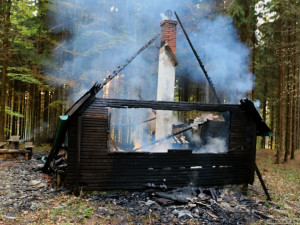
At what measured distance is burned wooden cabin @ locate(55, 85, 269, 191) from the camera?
6.90 metres

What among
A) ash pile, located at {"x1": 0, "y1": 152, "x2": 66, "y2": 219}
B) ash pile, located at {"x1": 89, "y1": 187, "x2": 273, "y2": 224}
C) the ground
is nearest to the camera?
the ground

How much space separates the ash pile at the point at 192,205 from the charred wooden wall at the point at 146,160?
0.33 metres

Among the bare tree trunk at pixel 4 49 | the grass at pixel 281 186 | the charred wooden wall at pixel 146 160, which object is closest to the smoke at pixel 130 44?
the bare tree trunk at pixel 4 49

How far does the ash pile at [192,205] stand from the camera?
6.14 meters

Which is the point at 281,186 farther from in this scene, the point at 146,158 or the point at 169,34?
the point at 169,34

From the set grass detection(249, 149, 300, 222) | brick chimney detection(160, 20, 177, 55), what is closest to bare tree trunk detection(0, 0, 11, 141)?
brick chimney detection(160, 20, 177, 55)

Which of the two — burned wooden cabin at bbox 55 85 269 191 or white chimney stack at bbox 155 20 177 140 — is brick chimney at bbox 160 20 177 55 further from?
burned wooden cabin at bbox 55 85 269 191

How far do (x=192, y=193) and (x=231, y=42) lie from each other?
41.7ft

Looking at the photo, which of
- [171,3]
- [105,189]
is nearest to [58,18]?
[171,3]

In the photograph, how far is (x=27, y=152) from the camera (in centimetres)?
1159

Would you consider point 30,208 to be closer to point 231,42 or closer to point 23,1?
point 23,1

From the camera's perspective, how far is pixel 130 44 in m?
16.6

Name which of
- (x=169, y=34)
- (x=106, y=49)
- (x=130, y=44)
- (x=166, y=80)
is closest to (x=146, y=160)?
(x=166, y=80)

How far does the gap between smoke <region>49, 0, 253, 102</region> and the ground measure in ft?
26.3
